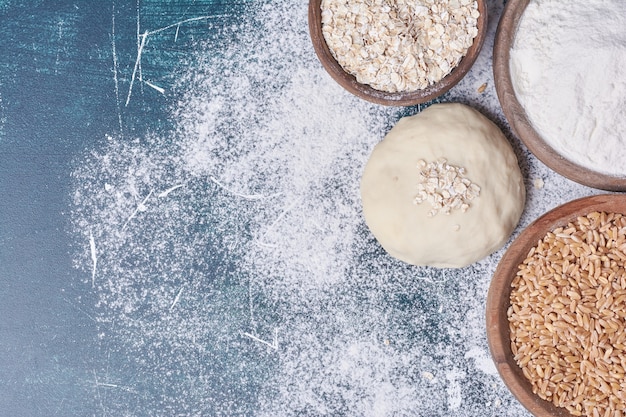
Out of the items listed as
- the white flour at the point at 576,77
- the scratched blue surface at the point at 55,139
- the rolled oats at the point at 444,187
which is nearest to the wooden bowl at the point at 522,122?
the white flour at the point at 576,77

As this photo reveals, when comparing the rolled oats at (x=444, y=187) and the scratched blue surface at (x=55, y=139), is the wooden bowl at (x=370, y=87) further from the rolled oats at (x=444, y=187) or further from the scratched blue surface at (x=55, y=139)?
the scratched blue surface at (x=55, y=139)

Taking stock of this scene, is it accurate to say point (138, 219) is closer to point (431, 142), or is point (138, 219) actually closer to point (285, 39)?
point (285, 39)

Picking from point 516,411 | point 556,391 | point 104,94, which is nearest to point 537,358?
point 556,391

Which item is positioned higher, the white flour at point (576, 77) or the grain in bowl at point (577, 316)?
the white flour at point (576, 77)

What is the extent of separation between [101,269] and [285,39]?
0.61 m

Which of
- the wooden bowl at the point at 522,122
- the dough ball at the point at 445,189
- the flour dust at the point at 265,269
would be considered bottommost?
the flour dust at the point at 265,269

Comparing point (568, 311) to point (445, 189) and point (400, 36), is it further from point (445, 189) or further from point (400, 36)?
point (400, 36)

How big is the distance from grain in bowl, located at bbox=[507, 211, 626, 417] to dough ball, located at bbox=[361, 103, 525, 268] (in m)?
0.10

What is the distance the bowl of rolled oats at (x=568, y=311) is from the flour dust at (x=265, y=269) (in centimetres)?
11

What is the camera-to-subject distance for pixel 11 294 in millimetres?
1273

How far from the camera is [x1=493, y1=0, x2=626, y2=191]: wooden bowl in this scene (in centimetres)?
105

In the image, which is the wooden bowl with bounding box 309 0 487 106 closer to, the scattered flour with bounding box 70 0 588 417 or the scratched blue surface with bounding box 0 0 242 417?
the scattered flour with bounding box 70 0 588 417

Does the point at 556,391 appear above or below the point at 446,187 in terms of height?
below

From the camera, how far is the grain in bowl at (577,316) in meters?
1.08
